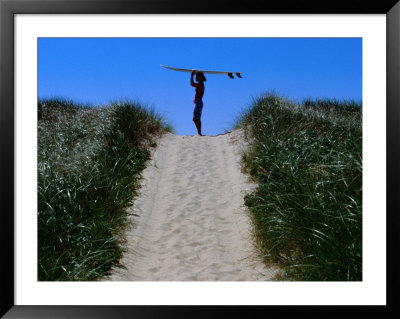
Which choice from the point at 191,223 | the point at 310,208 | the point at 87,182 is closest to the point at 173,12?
the point at 310,208

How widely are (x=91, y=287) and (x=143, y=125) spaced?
6636mm

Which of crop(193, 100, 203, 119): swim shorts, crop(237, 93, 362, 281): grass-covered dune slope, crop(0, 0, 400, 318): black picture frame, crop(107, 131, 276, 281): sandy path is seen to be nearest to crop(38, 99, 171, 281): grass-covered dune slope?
crop(107, 131, 276, 281): sandy path

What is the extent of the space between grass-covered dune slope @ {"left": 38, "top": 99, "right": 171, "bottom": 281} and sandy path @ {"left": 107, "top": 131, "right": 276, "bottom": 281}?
30 cm

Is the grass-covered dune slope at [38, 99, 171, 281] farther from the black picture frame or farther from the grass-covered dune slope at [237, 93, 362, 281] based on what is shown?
the grass-covered dune slope at [237, 93, 362, 281]

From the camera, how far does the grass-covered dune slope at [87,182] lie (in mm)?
4504

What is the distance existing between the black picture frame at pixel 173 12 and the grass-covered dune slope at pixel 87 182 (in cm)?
63

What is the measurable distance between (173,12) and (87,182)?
306 centimetres

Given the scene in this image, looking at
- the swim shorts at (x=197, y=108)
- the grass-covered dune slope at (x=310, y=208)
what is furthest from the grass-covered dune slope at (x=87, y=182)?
the grass-covered dune slope at (x=310, y=208)

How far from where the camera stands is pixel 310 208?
4141mm

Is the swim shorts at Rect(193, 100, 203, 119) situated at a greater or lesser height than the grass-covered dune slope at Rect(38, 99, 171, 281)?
greater

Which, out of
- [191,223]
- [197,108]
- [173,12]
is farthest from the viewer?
[197,108]

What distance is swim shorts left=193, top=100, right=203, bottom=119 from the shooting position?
8773 millimetres

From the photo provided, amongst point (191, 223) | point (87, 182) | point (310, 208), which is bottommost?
point (191, 223)

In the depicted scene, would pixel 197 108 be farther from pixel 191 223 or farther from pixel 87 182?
pixel 87 182
